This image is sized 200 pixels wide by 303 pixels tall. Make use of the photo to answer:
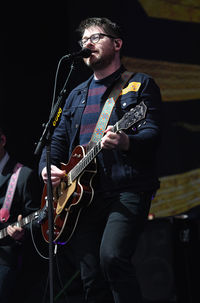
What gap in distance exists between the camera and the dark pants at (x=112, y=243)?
217cm

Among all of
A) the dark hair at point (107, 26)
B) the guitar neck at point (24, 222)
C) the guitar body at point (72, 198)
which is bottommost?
the guitar neck at point (24, 222)

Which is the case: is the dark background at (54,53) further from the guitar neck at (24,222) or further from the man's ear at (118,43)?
the man's ear at (118,43)

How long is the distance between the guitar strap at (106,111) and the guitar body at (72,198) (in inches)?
4.7

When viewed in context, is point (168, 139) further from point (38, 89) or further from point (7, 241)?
point (7, 241)

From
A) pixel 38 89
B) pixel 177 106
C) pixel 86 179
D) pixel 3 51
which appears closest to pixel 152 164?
pixel 86 179

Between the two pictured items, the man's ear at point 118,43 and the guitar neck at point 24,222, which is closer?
the man's ear at point 118,43

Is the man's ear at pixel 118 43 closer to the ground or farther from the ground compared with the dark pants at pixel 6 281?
farther from the ground

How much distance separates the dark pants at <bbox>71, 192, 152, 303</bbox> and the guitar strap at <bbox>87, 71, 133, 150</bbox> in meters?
0.37

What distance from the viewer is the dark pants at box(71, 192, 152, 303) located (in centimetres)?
217

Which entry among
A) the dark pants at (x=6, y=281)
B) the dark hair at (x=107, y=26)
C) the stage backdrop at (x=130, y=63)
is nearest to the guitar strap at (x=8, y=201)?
the dark pants at (x=6, y=281)

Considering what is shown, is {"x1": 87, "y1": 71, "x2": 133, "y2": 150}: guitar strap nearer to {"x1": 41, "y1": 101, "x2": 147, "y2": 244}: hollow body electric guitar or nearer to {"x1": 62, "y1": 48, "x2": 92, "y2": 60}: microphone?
{"x1": 41, "y1": 101, "x2": 147, "y2": 244}: hollow body electric guitar

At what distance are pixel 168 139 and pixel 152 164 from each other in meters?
1.83

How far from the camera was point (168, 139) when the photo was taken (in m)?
4.23

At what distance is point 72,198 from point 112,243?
1.68ft
